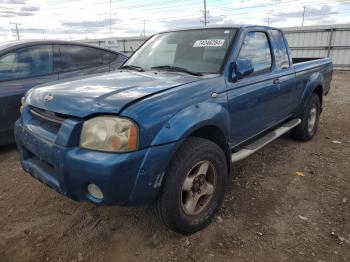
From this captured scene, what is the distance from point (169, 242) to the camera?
2557 millimetres

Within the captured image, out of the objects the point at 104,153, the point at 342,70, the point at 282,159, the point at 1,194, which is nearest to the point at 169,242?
the point at 104,153

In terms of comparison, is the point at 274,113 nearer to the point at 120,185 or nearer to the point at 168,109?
the point at 168,109

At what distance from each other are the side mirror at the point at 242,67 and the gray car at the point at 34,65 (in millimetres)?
3051

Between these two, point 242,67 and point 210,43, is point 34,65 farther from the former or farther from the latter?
point 242,67

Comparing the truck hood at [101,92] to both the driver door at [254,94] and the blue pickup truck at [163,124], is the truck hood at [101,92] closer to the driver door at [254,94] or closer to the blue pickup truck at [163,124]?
the blue pickup truck at [163,124]

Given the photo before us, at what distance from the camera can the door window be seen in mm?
5043

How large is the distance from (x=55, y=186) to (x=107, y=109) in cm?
72

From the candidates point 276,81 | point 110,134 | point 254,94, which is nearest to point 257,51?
point 276,81

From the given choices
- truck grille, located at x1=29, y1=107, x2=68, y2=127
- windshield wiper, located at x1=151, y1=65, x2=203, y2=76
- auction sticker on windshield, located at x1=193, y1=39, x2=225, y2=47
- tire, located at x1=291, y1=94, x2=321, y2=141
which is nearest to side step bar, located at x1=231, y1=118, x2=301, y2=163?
tire, located at x1=291, y1=94, x2=321, y2=141

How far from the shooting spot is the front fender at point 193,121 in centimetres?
219

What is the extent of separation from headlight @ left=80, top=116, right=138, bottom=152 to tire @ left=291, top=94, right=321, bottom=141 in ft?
11.7

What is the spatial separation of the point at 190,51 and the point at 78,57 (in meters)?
2.72

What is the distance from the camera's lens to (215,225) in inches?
110

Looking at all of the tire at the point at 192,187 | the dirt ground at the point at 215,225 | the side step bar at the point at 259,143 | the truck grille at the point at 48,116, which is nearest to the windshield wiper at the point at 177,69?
the tire at the point at 192,187
